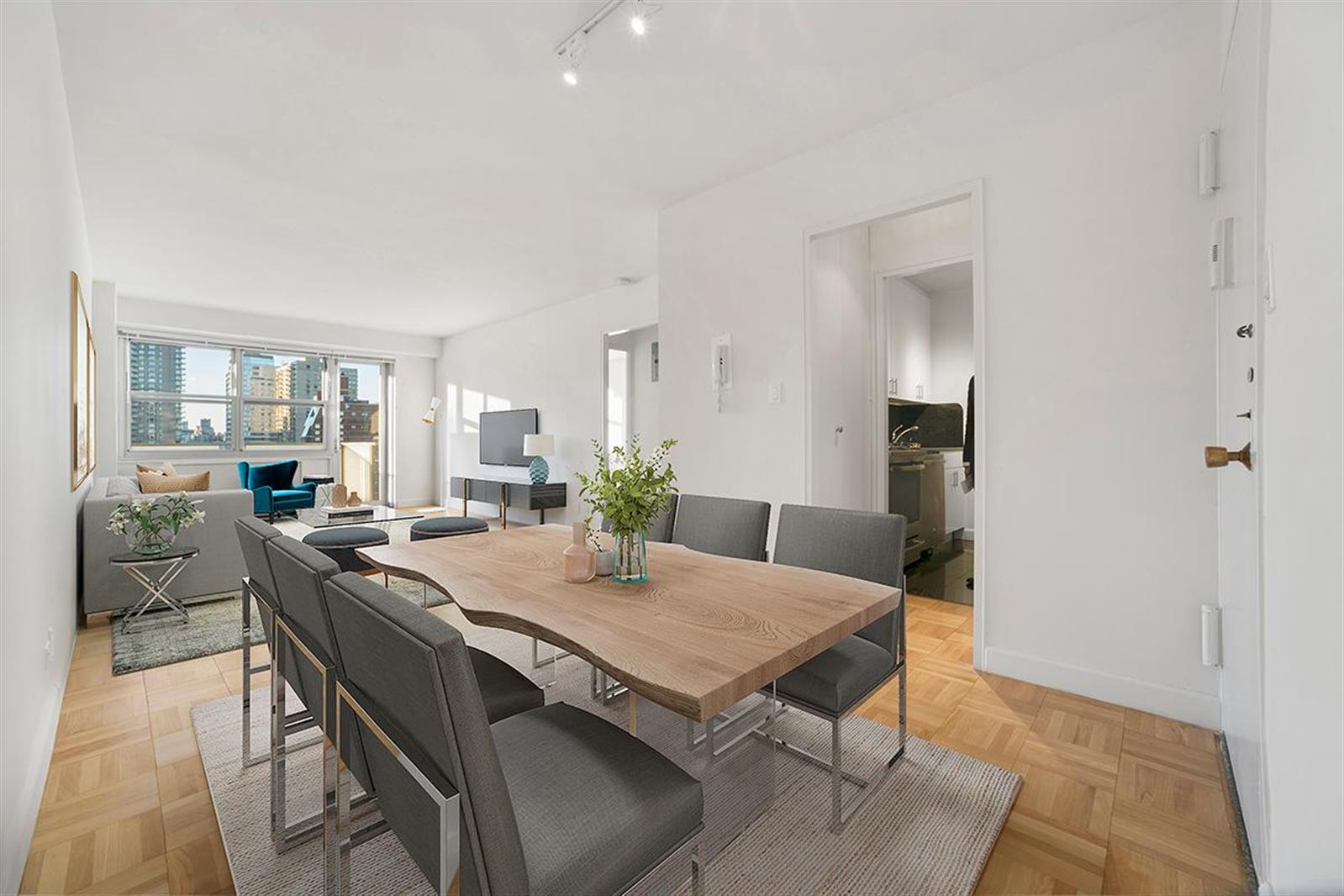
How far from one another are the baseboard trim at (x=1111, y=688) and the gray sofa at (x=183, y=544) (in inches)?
160

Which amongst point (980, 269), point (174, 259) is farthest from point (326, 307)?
point (980, 269)

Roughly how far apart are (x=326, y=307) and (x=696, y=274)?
5.11m

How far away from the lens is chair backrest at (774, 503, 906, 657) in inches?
69.3

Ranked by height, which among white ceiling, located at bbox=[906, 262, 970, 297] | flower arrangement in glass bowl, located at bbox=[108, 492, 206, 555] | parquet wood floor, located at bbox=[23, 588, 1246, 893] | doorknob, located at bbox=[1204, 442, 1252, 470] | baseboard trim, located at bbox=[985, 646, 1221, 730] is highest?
white ceiling, located at bbox=[906, 262, 970, 297]

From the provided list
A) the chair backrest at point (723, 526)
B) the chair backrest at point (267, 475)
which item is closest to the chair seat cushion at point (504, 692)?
the chair backrest at point (723, 526)

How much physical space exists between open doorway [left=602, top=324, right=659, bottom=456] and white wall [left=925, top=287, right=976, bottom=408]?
2.81 meters

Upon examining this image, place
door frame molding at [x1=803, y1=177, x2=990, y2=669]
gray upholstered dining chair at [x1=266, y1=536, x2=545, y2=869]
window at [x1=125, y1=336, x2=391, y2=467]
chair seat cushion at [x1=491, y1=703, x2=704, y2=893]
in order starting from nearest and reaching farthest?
chair seat cushion at [x1=491, y1=703, x2=704, y2=893], gray upholstered dining chair at [x1=266, y1=536, x2=545, y2=869], door frame molding at [x1=803, y1=177, x2=990, y2=669], window at [x1=125, y1=336, x2=391, y2=467]

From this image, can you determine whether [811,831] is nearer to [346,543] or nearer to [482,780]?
[482,780]

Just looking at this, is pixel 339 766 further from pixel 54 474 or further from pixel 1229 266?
pixel 1229 266

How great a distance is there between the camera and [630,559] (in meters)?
1.56

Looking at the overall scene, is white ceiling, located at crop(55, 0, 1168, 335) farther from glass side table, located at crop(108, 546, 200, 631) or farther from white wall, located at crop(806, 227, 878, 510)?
glass side table, located at crop(108, 546, 200, 631)

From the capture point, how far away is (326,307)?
6.65 metres

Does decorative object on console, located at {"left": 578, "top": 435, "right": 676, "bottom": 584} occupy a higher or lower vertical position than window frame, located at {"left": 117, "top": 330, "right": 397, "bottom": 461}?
lower

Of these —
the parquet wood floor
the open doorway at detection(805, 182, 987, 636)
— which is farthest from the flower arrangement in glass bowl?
the open doorway at detection(805, 182, 987, 636)
